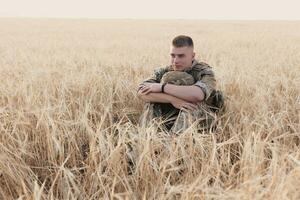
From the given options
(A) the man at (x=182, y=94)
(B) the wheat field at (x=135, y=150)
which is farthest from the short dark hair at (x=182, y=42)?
(B) the wheat field at (x=135, y=150)

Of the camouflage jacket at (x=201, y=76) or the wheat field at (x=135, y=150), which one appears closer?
the wheat field at (x=135, y=150)

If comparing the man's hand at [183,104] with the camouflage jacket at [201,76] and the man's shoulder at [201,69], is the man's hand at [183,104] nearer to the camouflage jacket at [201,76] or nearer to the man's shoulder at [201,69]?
the camouflage jacket at [201,76]

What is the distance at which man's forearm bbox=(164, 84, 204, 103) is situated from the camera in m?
3.16

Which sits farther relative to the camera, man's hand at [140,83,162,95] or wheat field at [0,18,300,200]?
man's hand at [140,83,162,95]

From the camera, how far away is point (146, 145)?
2.06m

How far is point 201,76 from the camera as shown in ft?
11.2

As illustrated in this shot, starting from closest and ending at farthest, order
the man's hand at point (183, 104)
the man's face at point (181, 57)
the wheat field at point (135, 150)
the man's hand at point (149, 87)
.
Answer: the wheat field at point (135, 150) < the man's hand at point (183, 104) < the man's hand at point (149, 87) < the man's face at point (181, 57)

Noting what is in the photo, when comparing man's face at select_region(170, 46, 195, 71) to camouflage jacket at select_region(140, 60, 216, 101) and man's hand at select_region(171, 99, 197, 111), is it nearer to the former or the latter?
camouflage jacket at select_region(140, 60, 216, 101)

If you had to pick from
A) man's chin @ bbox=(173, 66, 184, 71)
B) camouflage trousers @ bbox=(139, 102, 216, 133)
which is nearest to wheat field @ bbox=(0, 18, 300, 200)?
camouflage trousers @ bbox=(139, 102, 216, 133)

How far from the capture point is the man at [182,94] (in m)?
3.16

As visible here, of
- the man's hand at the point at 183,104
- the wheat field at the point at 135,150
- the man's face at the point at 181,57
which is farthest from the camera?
the man's face at the point at 181,57

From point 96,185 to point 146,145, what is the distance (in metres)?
0.28

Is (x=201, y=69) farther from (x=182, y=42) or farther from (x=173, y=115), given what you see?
(x=173, y=115)

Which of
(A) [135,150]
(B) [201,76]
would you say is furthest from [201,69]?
(A) [135,150]
